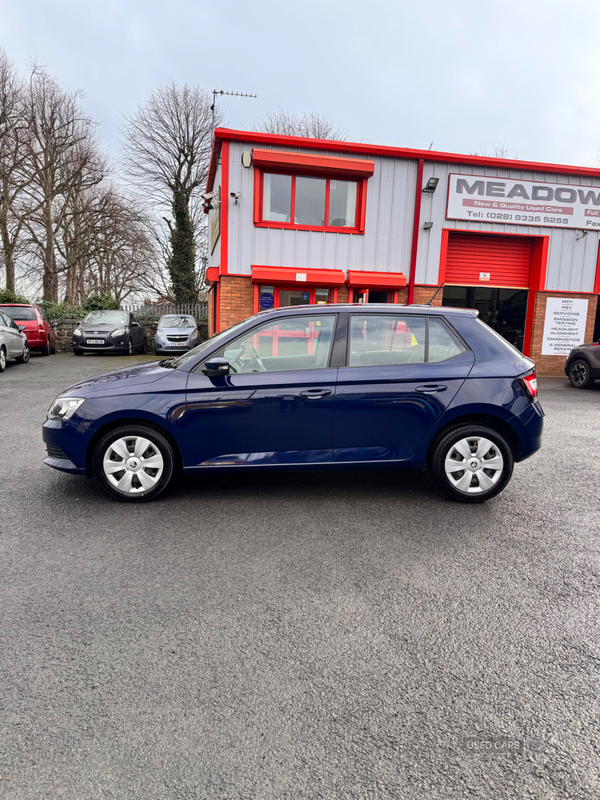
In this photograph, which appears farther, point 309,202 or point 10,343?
point 309,202

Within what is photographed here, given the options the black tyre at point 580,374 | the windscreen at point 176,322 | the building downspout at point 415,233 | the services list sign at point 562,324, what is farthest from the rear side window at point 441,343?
the windscreen at point 176,322

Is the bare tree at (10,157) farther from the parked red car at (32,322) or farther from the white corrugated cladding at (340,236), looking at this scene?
the white corrugated cladding at (340,236)

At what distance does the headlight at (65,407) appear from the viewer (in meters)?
4.34

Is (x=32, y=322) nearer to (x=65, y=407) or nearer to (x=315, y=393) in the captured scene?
(x=65, y=407)

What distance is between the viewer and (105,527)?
3.92 meters

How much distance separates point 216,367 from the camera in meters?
4.28

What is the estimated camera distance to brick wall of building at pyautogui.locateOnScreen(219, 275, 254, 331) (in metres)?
15.1

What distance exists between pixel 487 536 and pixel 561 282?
1511 centimetres

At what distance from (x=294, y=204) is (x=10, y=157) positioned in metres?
19.7

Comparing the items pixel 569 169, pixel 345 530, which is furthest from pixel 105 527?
pixel 569 169

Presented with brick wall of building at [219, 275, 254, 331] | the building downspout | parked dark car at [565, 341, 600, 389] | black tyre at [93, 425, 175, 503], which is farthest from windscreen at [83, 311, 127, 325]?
black tyre at [93, 425, 175, 503]

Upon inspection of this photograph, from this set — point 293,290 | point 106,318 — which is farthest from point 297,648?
point 106,318

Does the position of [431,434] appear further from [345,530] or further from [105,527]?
[105,527]

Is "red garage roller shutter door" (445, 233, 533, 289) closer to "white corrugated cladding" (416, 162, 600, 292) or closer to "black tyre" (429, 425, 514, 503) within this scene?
"white corrugated cladding" (416, 162, 600, 292)
